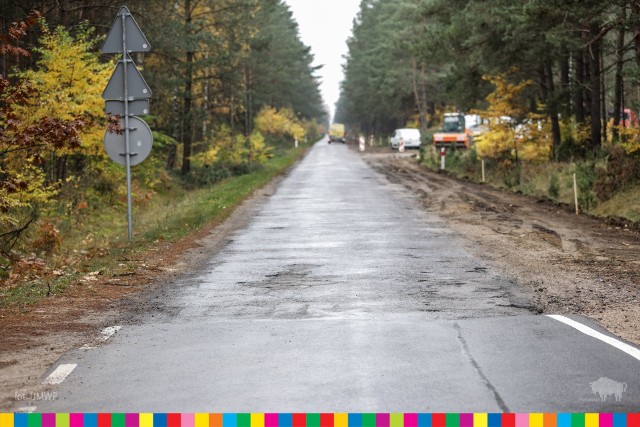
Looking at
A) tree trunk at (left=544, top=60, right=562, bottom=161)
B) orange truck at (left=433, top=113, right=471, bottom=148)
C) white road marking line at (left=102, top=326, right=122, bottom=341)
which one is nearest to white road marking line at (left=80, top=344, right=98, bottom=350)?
white road marking line at (left=102, top=326, right=122, bottom=341)

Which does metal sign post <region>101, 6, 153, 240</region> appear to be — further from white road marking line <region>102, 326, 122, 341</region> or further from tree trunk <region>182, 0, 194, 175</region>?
tree trunk <region>182, 0, 194, 175</region>

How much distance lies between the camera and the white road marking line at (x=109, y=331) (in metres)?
8.44

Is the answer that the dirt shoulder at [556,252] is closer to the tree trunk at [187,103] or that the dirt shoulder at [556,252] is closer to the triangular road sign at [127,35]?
the triangular road sign at [127,35]

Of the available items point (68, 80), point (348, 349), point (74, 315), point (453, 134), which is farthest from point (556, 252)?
point (453, 134)

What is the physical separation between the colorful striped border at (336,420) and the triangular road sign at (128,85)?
10.7 metres

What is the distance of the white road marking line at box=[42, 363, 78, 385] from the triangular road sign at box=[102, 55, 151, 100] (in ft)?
30.1

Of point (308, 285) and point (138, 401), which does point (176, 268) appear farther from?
point (138, 401)

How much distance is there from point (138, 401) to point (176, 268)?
24.1 ft

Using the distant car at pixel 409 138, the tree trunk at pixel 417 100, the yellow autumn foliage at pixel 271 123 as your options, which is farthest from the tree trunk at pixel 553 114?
the yellow autumn foliage at pixel 271 123

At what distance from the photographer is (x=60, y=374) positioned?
6.97 m

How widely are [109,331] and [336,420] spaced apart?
379 centimetres

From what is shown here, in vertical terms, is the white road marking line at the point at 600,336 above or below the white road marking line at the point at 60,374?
below

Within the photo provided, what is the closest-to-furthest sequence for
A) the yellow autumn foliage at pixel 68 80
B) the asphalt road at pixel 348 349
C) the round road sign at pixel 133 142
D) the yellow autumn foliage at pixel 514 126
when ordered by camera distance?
1. the asphalt road at pixel 348 349
2. the round road sign at pixel 133 142
3. the yellow autumn foliage at pixel 68 80
4. the yellow autumn foliage at pixel 514 126

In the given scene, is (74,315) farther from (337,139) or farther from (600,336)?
(337,139)
